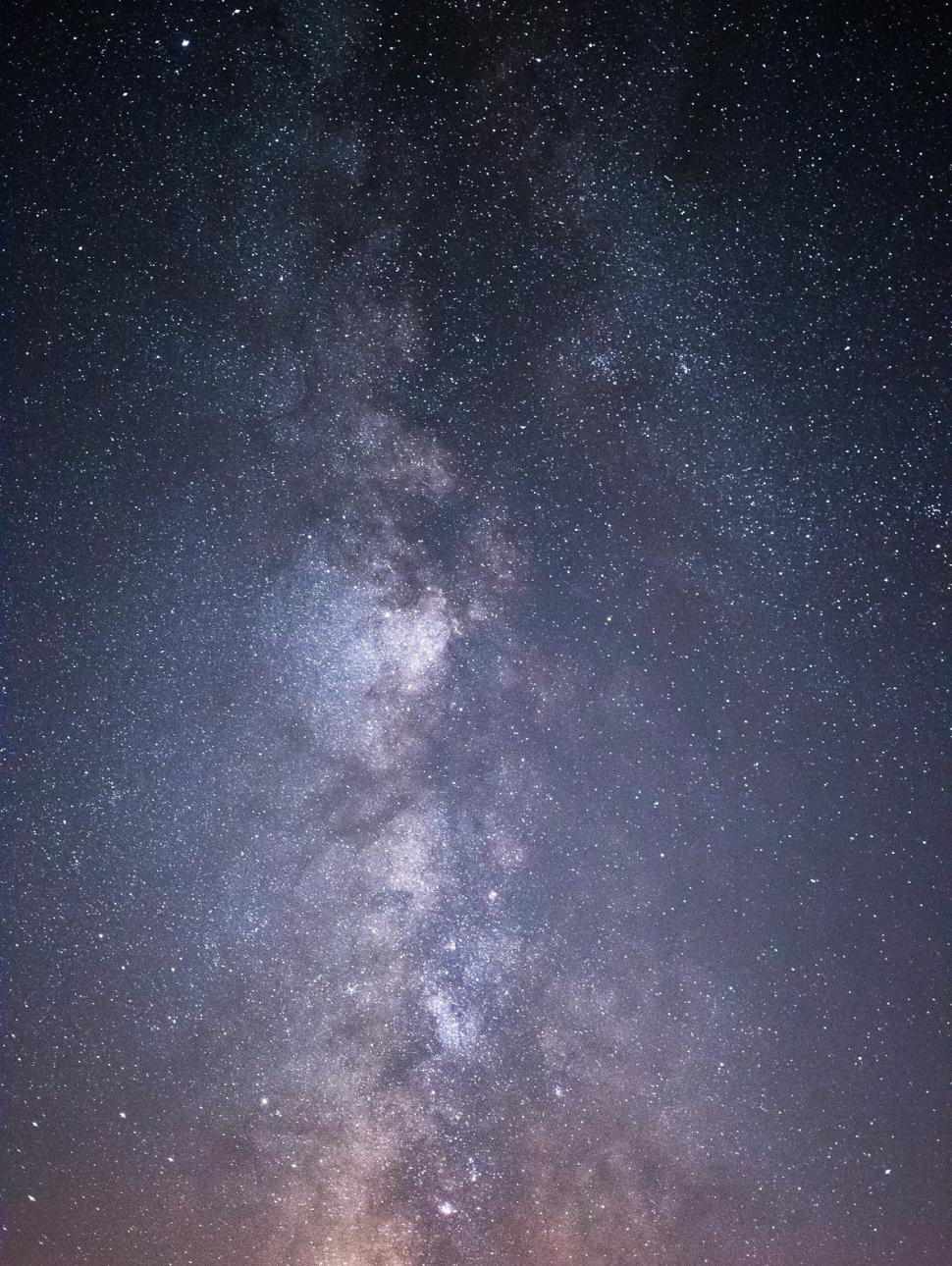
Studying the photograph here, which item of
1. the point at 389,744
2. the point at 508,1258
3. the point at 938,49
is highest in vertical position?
the point at 938,49

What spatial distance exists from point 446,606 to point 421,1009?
92.4 inches

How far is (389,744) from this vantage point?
5.50m

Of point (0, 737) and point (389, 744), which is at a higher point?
point (0, 737)

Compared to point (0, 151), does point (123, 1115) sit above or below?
below

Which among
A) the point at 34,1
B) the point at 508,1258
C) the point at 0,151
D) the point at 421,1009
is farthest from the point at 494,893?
the point at 34,1

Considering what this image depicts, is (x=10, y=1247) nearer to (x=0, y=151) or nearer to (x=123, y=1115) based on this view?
(x=123, y=1115)

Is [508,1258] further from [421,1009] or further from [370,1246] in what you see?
[421,1009]

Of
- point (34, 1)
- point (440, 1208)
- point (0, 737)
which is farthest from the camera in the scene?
point (440, 1208)

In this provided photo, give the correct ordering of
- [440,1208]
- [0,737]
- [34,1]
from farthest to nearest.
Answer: [440,1208] < [0,737] < [34,1]

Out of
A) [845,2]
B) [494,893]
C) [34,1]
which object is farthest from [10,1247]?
[845,2]

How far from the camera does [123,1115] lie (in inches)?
225

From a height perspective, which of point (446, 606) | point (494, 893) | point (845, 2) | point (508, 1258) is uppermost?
point (845, 2)

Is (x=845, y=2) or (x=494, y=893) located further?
(x=494, y=893)

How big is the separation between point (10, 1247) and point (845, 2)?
8.28m
